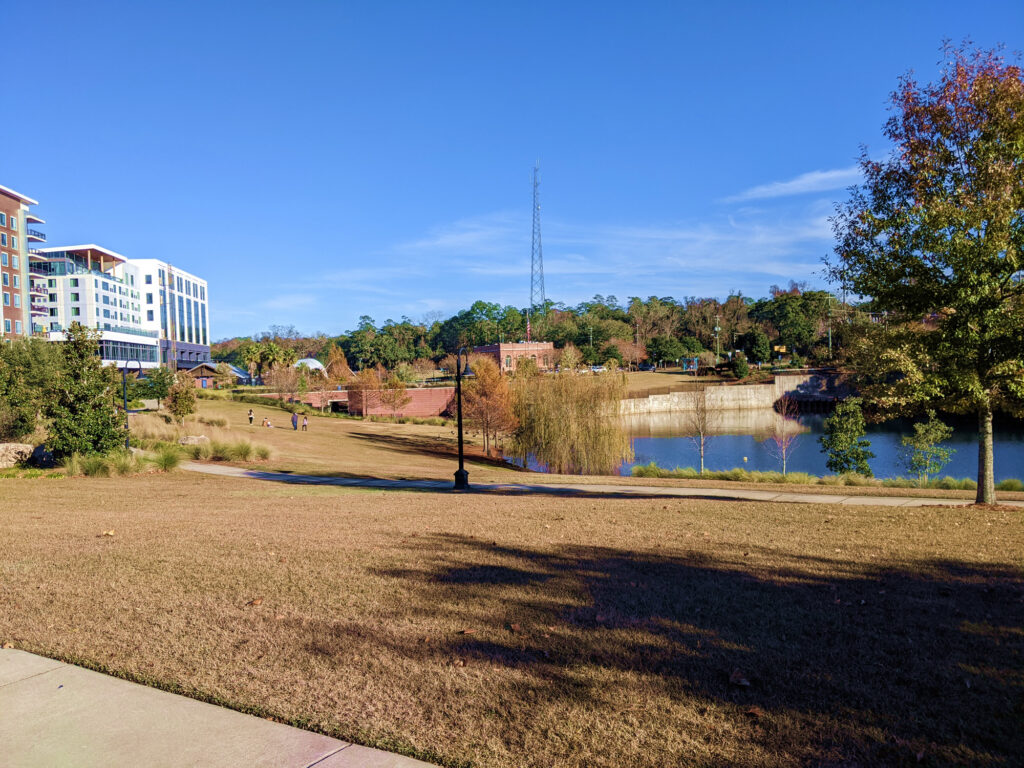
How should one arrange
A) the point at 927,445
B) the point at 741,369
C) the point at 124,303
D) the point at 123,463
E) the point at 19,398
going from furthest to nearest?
the point at 124,303
the point at 741,369
the point at 927,445
the point at 19,398
the point at 123,463

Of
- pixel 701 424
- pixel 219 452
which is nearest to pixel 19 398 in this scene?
pixel 219 452

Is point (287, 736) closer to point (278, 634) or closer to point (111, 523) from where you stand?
point (278, 634)

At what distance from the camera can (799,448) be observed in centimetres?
4603

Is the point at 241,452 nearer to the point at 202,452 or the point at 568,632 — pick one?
the point at 202,452

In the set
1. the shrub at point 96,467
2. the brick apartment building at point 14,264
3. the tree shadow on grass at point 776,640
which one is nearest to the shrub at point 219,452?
the shrub at point 96,467

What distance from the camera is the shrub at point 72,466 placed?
1908cm

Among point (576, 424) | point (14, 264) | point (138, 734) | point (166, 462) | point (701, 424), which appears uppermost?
point (14, 264)

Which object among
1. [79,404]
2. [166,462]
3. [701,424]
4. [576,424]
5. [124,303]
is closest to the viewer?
[79,404]

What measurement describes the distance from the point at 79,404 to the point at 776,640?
2093 centimetres

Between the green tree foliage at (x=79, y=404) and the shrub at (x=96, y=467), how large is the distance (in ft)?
3.35

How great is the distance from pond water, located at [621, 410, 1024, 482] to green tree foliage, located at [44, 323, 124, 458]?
23.5 metres

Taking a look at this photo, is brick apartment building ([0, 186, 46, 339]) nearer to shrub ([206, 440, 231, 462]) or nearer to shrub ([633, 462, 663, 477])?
shrub ([206, 440, 231, 462])

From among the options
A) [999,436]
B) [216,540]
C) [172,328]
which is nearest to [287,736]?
[216,540]

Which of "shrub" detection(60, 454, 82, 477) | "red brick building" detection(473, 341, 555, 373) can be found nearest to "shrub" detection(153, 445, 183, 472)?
"shrub" detection(60, 454, 82, 477)
